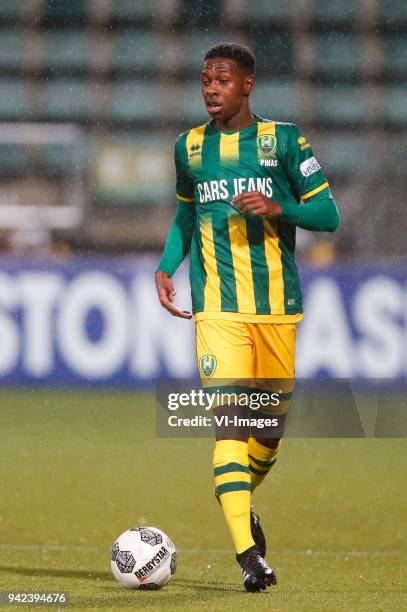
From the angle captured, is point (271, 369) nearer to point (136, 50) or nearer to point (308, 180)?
point (308, 180)

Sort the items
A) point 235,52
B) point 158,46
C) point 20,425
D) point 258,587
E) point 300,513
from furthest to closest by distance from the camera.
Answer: point 158,46
point 20,425
point 300,513
point 235,52
point 258,587

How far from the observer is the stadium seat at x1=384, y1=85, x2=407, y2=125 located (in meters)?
20.6

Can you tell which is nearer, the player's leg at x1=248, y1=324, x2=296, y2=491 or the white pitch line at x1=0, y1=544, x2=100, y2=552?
the player's leg at x1=248, y1=324, x2=296, y2=491

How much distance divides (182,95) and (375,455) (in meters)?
15.1

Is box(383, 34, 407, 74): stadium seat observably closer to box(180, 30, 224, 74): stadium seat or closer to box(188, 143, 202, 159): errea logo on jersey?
box(180, 30, 224, 74): stadium seat

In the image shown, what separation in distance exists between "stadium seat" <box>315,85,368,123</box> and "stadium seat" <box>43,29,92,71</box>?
3.91 m

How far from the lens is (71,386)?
9.94m

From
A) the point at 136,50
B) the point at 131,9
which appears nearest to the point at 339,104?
the point at 136,50

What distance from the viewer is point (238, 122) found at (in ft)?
13.8

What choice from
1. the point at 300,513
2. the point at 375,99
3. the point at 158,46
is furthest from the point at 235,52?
the point at 158,46

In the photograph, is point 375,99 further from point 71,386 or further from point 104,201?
point 71,386

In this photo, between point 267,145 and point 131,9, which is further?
point 131,9

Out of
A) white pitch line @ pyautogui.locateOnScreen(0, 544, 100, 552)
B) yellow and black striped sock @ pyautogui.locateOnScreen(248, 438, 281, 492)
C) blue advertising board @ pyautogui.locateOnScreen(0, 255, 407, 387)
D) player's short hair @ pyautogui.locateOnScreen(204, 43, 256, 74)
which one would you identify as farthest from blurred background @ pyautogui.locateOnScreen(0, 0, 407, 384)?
player's short hair @ pyautogui.locateOnScreen(204, 43, 256, 74)

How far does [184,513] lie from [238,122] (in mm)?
2196
